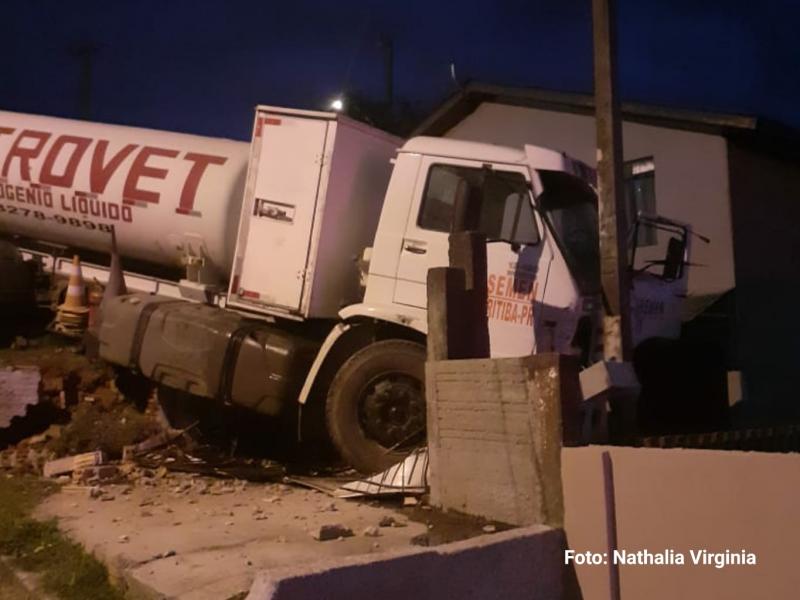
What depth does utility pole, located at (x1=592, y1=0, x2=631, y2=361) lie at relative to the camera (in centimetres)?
696


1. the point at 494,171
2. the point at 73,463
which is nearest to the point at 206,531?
the point at 73,463

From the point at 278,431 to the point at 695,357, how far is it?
162 inches

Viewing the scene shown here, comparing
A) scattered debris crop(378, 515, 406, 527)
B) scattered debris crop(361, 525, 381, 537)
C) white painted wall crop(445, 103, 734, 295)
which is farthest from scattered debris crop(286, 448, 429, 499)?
white painted wall crop(445, 103, 734, 295)

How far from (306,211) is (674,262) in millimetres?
3435

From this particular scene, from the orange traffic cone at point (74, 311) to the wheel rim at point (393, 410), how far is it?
3.98 m

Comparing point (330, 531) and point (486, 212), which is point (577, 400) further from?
point (486, 212)

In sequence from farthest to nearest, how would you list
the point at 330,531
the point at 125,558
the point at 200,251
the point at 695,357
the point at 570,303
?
the point at 200,251 → the point at 695,357 → the point at 570,303 → the point at 330,531 → the point at 125,558

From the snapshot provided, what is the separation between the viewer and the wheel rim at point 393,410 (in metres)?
7.15

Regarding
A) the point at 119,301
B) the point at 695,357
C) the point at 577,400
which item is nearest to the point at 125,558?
the point at 577,400

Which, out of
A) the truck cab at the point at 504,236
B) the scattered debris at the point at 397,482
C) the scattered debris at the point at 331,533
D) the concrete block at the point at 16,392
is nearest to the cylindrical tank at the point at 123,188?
the concrete block at the point at 16,392

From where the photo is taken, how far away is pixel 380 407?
722 cm

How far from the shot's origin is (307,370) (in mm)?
7754

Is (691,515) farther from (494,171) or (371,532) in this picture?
(494,171)

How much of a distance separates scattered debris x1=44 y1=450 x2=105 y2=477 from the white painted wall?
6.35 m
